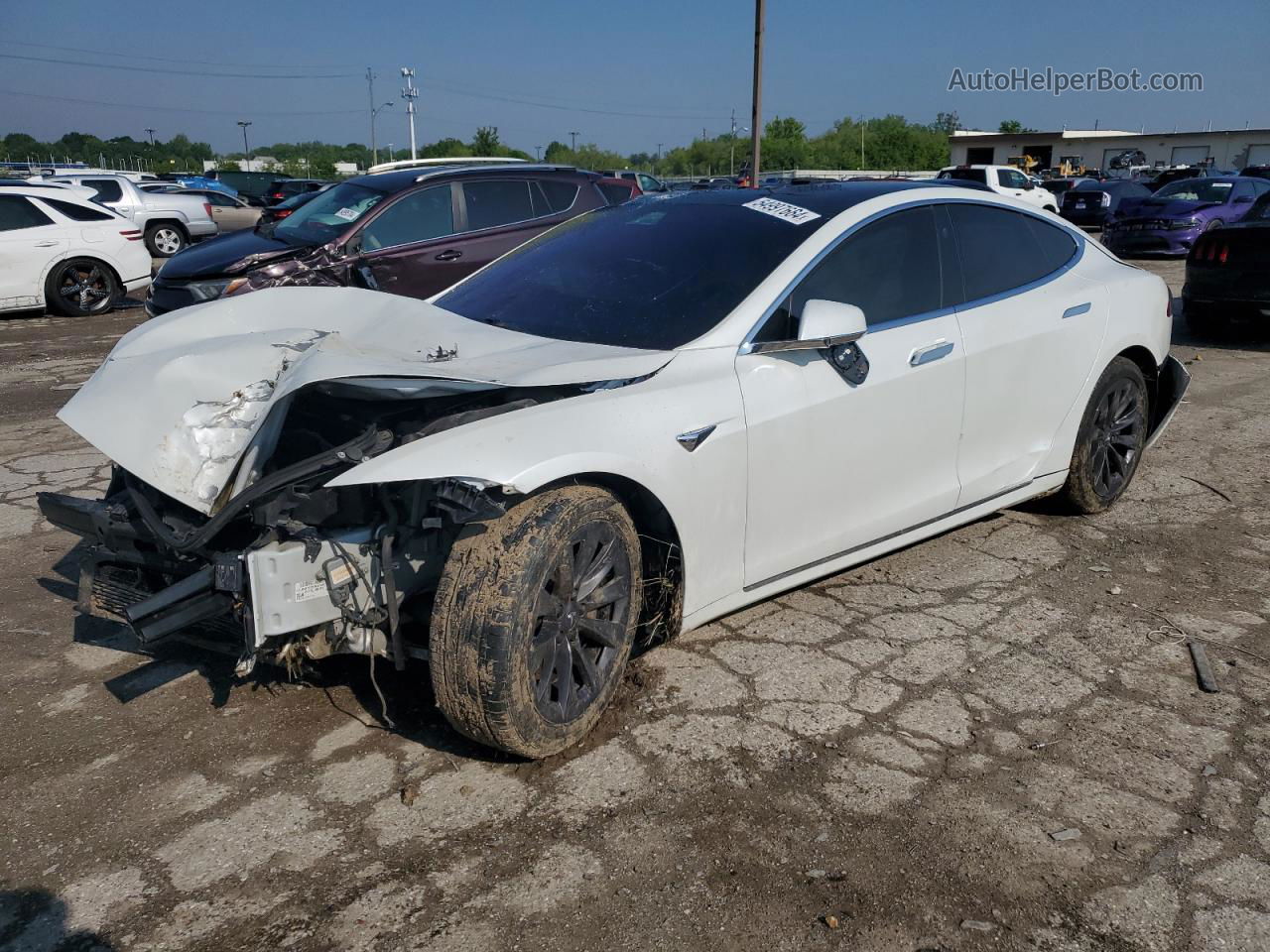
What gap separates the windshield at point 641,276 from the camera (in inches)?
144

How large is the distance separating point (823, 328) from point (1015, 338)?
52.6 inches

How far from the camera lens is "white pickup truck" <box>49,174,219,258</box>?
60.0ft

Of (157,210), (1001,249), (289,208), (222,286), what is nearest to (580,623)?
(1001,249)

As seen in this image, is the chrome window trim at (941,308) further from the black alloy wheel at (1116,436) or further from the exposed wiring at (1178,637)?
the exposed wiring at (1178,637)

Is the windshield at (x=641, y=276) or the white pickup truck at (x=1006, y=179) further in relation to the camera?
the white pickup truck at (x=1006, y=179)

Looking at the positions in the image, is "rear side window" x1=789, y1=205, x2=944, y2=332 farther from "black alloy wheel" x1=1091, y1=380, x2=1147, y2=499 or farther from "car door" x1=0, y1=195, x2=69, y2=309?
"car door" x1=0, y1=195, x2=69, y2=309

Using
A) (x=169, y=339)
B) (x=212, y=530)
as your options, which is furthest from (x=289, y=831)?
(x=169, y=339)

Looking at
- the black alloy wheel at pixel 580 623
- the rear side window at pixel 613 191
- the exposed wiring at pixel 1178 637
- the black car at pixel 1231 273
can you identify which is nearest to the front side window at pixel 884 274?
the black alloy wheel at pixel 580 623

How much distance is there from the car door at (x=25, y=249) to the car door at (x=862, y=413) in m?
11.8

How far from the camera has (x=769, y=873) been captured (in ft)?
8.69

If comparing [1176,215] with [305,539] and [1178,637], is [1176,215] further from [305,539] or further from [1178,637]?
[305,539]

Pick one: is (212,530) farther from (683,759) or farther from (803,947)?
(803,947)

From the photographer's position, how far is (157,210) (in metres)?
20.0

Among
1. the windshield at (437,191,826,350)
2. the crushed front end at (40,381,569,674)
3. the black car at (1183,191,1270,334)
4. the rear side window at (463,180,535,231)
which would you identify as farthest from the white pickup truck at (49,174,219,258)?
the crushed front end at (40,381,569,674)
